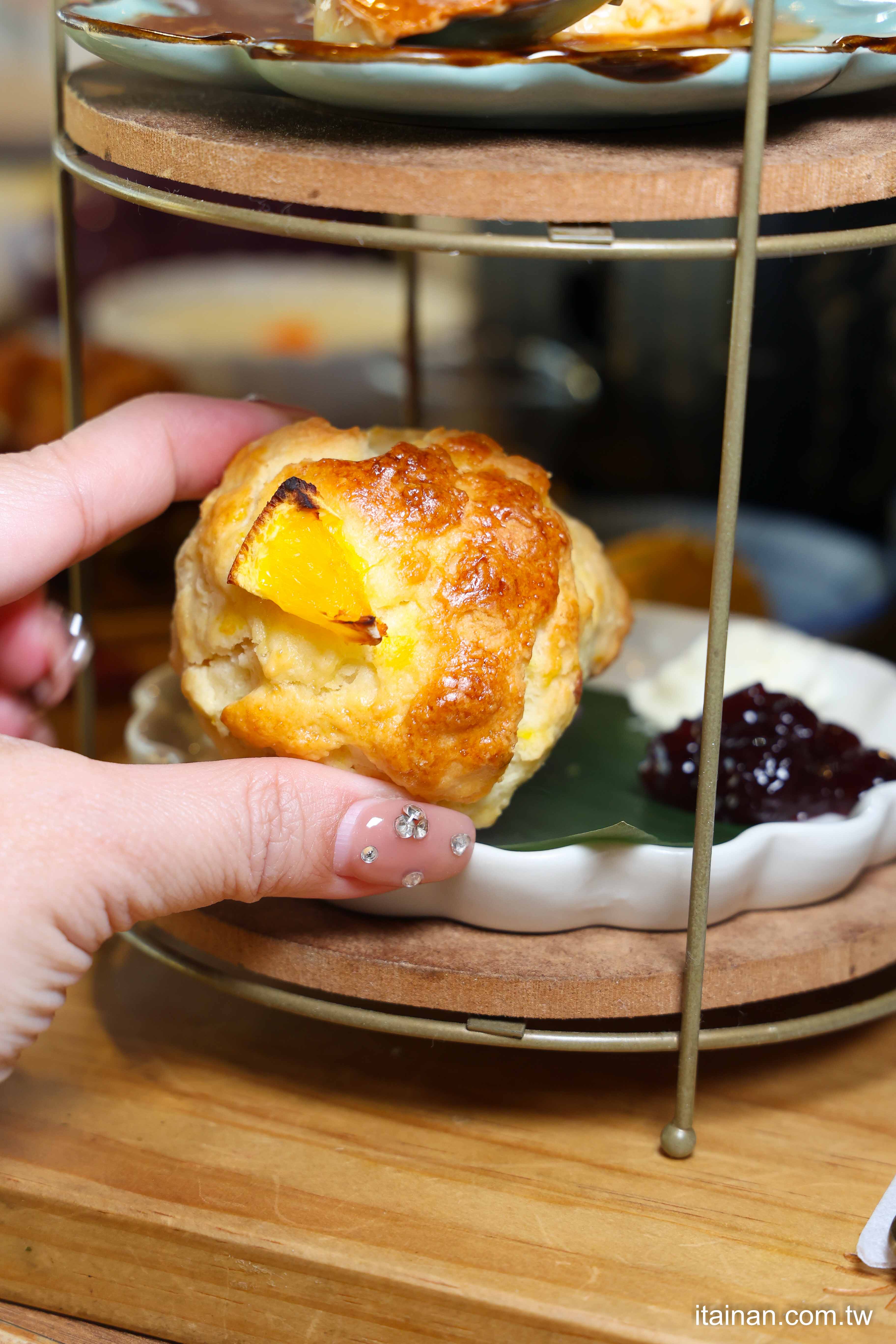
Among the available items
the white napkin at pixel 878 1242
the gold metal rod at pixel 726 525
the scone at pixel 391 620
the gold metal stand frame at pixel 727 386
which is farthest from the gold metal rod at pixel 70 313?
the white napkin at pixel 878 1242

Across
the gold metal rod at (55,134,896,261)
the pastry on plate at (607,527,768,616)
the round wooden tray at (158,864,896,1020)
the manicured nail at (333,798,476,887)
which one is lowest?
the pastry on plate at (607,527,768,616)

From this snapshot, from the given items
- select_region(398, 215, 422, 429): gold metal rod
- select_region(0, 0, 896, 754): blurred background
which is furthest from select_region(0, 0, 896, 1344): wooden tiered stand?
select_region(0, 0, 896, 754): blurred background

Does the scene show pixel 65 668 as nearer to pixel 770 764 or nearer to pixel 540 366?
pixel 770 764

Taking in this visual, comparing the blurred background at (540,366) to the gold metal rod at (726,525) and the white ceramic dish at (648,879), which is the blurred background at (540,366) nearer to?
the white ceramic dish at (648,879)

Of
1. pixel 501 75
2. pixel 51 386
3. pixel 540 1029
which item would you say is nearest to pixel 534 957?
pixel 540 1029

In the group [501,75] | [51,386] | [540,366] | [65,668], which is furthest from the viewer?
[540,366]

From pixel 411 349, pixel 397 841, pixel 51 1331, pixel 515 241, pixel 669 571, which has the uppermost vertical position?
pixel 515 241

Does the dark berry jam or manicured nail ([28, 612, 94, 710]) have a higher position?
manicured nail ([28, 612, 94, 710])

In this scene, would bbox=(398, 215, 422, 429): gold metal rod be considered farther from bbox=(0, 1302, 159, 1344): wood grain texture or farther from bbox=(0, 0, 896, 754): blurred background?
bbox=(0, 1302, 159, 1344): wood grain texture
